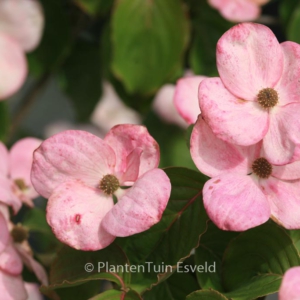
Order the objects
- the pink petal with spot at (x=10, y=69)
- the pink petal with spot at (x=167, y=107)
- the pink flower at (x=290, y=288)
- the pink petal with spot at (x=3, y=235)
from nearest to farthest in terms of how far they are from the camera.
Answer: the pink flower at (x=290, y=288) → the pink petal with spot at (x=3, y=235) → the pink petal with spot at (x=10, y=69) → the pink petal with spot at (x=167, y=107)

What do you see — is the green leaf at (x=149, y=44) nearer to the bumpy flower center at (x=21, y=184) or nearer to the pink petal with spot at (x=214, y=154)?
the bumpy flower center at (x=21, y=184)

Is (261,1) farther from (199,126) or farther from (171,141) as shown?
(199,126)

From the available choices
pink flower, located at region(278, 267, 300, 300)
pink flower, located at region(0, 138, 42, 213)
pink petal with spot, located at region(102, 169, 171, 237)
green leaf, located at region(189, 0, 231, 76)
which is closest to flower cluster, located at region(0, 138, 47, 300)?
pink flower, located at region(0, 138, 42, 213)

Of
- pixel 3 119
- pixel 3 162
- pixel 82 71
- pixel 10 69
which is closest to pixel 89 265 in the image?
pixel 3 162

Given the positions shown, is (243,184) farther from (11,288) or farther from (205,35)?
(205,35)

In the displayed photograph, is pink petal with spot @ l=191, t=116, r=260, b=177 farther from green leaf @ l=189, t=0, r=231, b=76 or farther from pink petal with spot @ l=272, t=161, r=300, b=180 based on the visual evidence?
green leaf @ l=189, t=0, r=231, b=76

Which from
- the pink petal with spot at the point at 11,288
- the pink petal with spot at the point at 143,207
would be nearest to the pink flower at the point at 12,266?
the pink petal with spot at the point at 11,288

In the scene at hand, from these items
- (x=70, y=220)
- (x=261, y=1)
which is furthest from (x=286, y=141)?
(x=261, y=1)
